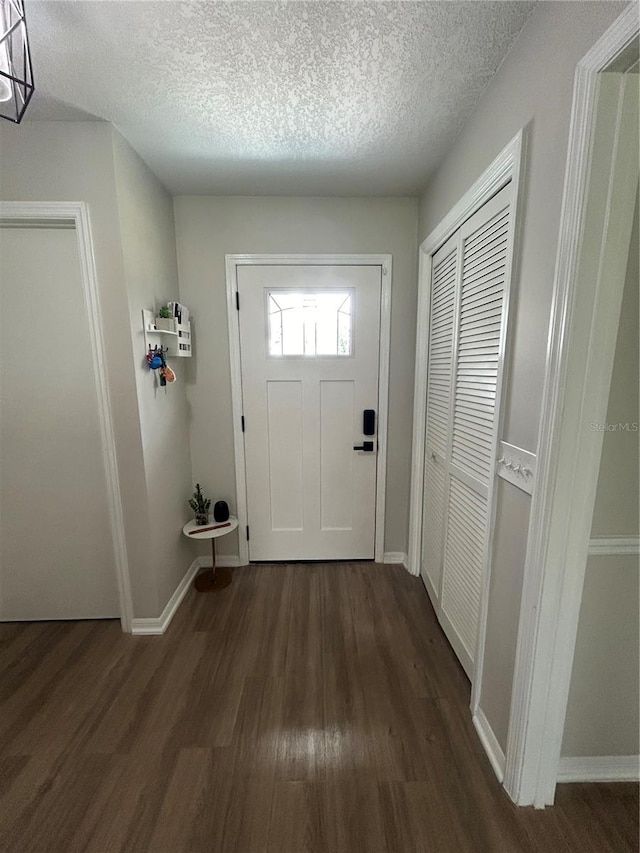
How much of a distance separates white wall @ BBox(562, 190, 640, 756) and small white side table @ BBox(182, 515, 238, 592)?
176 centimetres

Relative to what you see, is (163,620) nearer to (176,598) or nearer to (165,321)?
(176,598)

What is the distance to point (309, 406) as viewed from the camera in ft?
7.22

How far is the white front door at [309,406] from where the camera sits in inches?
82.5

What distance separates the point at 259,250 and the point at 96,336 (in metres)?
1.07

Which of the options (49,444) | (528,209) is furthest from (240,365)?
(528,209)

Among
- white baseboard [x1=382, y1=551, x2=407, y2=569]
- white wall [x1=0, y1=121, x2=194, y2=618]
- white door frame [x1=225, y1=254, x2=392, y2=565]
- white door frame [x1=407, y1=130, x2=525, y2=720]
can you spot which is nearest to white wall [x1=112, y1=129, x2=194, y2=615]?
white wall [x1=0, y1=121, x2=194, y2=618]

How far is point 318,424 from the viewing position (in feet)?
7.29

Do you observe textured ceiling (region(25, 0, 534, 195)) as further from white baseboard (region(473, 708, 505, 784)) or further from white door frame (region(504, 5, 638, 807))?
white baseboard (region(473, 708, 505, 784))

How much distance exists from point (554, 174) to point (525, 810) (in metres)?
1.91

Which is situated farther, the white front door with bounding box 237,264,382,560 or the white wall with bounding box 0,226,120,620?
the white front door with bounding box 237,264,382,560

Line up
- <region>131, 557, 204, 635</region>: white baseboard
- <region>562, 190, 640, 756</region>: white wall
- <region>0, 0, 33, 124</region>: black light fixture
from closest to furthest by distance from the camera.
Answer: <region>0, 0, 33, 124</region>: black light fixture
<region>562, 190, 640, 756</region>: white wall
<region>131, 557, 204, 635</region>: white baseboard

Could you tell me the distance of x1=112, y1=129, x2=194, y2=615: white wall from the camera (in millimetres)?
1545

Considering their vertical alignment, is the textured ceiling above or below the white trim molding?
above

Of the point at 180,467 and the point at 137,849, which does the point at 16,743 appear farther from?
the point at 180,467
